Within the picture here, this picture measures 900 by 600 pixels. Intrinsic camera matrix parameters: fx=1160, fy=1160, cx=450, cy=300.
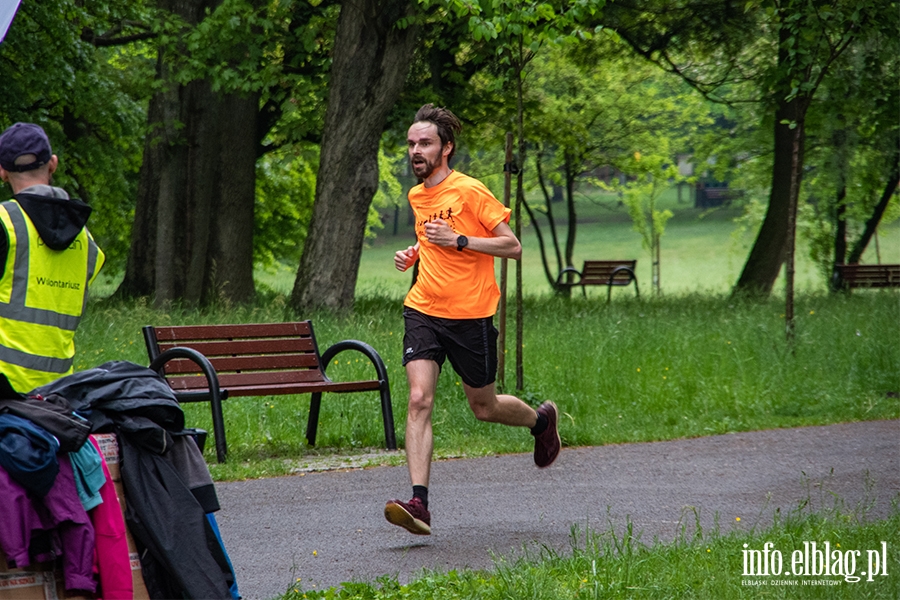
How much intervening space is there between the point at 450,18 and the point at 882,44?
8.00 meters

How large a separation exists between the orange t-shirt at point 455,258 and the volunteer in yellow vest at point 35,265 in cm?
208

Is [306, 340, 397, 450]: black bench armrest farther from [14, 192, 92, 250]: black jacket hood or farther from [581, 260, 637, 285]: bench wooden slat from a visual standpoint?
[581, 260, 637, 285]: bench wooden slat

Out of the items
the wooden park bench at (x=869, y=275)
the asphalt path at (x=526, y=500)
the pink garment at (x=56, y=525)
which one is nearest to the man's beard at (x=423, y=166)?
the asphalt path at (x=526, y=500)

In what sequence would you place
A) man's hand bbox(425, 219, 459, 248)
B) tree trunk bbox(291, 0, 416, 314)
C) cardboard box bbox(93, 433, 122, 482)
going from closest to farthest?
1. cardboard box bbox(93, 433, 122, 482)
2. man's hand bbox(425, 219, 459, 248)
3. tree trunk bbox(291, 0, 416, 314)

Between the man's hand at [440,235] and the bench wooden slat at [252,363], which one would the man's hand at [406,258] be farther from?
the bench wooden slat at [252,363]

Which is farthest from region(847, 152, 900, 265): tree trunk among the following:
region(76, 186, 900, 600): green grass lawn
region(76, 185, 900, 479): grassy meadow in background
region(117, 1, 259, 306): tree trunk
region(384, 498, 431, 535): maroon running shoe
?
region(384, 498, 431, 535): maroon running shoe

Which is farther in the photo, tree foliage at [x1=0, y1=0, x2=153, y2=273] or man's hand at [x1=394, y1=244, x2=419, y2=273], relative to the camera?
tree foliage at [x1=0, y1=0, x2=153, y2=273]

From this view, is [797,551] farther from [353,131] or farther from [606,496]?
[353,131]

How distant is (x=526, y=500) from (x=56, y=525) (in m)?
3.77

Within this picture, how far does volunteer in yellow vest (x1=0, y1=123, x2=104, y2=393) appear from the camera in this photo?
14.8 ft

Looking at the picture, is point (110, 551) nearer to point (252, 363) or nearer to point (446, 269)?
point (446, 269)

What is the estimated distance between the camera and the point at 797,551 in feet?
17.3

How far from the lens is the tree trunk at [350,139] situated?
14820mm

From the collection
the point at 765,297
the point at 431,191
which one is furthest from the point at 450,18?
the point at 431,191
